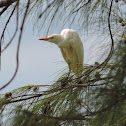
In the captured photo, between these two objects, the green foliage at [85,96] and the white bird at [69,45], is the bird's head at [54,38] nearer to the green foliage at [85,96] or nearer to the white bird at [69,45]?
the white bird at [69,45]

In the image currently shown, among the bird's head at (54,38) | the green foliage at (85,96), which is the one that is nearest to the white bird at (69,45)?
the bird's head at (54,38)

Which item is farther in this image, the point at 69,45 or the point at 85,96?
the point at 69,45

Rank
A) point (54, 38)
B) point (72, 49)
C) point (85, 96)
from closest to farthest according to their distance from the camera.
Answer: point (85, 96) < point (54, 38) < point (72, 49)

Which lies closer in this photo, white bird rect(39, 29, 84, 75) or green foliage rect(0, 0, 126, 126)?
green foliage rect(0, 0, 126, 126)

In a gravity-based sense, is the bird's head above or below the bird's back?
above

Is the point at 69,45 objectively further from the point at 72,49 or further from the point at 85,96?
the point at 85,96

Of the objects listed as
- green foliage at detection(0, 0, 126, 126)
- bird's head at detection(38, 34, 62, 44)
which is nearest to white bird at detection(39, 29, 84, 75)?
bird's head at detection(38, 34, 62, 44)

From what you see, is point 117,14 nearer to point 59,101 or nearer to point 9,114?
point 59,101

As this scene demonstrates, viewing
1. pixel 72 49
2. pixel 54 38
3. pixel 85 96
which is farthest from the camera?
pixel 72 49

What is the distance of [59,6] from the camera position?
85 centimetres

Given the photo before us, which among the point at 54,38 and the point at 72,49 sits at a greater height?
the point at 54,38

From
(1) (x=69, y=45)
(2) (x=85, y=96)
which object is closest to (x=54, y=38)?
(1) (x=69, y=45)

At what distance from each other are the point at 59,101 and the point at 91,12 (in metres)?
0.42

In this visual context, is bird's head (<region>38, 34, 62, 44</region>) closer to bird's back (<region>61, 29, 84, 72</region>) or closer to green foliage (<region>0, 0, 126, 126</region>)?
bird's back (<region>61, 29, 84, 72</region>)
